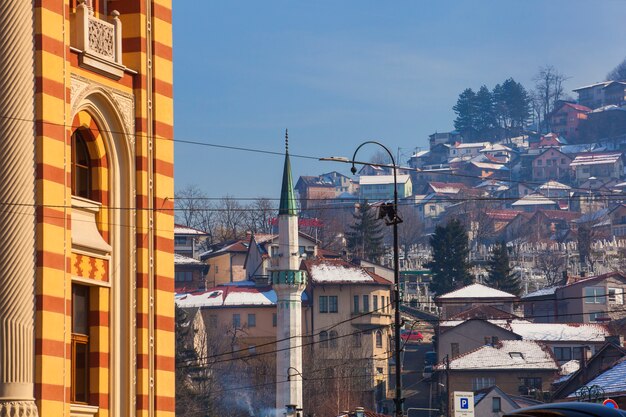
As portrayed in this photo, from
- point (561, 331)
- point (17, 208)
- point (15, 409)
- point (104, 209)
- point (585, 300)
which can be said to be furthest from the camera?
point (585, 300)

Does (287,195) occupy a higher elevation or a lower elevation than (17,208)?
higher

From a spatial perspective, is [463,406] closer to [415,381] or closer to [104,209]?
[104,209]

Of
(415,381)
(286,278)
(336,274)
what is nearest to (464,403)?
(286,278)

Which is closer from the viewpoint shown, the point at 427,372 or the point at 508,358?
the point at 508,358

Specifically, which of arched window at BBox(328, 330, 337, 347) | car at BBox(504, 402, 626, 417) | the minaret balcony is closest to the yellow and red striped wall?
car at BBox(504, 402, 626, 417)

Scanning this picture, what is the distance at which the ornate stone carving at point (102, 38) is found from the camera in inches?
1252

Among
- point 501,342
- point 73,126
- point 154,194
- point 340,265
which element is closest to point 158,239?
point 154,194

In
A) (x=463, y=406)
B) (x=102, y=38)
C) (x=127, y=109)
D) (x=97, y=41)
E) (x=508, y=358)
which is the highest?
(x=102, y=38)

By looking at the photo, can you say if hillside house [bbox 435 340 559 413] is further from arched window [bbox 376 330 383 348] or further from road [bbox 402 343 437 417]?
arched window [bbox 376 330 383 348]

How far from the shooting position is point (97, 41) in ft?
105

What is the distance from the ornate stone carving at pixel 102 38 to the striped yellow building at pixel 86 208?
0.10 feet

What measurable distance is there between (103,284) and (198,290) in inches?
6048

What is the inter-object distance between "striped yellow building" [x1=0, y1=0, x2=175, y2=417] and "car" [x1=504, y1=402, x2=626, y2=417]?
10117 mm

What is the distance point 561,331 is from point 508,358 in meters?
19.2
